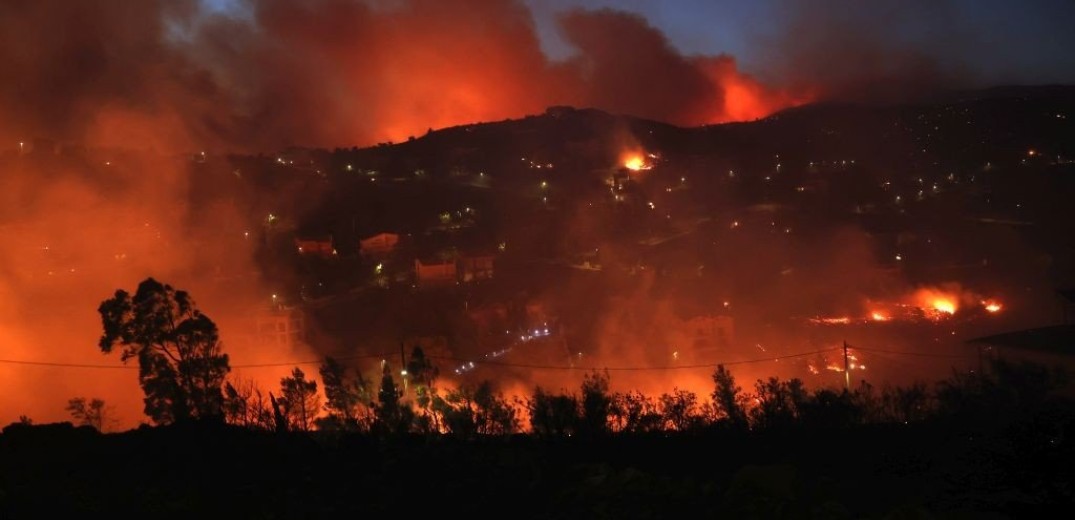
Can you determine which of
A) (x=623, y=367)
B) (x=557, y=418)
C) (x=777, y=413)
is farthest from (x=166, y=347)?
(x=623, y=367)

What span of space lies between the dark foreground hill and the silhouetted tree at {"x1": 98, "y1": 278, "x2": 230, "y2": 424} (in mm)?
5446

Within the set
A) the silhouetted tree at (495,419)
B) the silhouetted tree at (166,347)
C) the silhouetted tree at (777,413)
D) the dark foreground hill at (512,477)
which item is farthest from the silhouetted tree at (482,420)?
the silhouetted tree at (166,347)

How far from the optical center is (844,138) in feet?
200

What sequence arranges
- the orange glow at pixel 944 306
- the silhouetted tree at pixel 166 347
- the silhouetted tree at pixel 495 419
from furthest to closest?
1. the orange glow at pixel 944 306
2. the silhouetted tree at pixel 166 347
3. the silhouetted tree at pixel 495 419

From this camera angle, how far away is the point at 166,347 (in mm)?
13180

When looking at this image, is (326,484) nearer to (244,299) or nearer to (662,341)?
(662,341)

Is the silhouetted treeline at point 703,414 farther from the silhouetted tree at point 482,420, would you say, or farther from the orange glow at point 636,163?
the orange glow at point 636,163

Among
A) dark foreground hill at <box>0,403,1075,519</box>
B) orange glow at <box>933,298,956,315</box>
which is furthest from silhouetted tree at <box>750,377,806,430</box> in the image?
orange glow at <box>933,298,956,315</box>

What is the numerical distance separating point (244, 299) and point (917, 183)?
41.0m

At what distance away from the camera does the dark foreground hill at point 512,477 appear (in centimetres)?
536

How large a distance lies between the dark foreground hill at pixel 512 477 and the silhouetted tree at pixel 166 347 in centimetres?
545

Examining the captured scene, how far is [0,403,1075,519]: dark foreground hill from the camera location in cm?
536

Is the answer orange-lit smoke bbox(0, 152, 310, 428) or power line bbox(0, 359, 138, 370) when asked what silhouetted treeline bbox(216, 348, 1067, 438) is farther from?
power line bbox(0, 359, 138, 370)

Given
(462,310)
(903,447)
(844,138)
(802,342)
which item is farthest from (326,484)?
(844,138)
